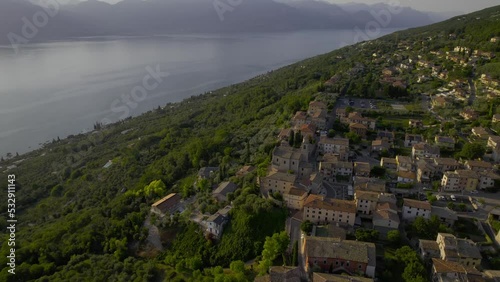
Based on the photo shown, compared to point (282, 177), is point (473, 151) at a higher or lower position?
lower

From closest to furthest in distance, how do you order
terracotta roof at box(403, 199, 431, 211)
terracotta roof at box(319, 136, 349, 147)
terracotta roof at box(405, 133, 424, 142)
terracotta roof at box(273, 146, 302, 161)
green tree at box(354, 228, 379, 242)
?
green tree at box(354, 228, 379, 242) → terracotta roof at box(403, 199, 431, 211) → terracotta roof at box(273, 146, 302, 161) → terracotta roof at box(319, 136, 349, 147) → terracotta roof at box(405, 133, 424, 142)

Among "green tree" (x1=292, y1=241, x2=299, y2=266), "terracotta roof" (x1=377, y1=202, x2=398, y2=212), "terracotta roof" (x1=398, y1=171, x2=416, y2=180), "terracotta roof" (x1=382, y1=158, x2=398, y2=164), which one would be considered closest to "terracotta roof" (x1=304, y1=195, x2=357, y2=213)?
"terracotta roof" (x1=377, y1=202, x2=398, y2=212)

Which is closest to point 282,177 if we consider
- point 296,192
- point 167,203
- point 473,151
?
point 296,192

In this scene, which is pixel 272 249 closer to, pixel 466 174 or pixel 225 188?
pixel 225 188

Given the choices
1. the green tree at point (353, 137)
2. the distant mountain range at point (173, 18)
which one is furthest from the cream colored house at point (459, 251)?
the distant mountain range at point (173, 18)

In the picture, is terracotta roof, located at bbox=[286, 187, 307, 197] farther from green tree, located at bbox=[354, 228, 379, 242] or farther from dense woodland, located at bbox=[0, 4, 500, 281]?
green tree, located at bbox=[354, 228, 379, 242]

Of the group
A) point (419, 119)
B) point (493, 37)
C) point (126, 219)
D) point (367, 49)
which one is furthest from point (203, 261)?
point (367, 49)
